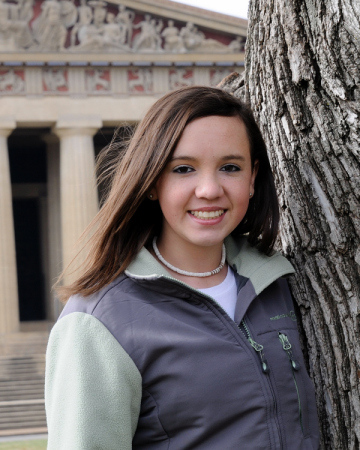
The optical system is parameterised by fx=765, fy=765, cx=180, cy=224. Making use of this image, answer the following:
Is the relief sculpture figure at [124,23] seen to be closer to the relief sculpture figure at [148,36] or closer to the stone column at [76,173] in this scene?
the relief sculpture figure at [148,36]

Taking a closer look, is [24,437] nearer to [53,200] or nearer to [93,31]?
[53,200]

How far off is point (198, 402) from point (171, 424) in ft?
0.30

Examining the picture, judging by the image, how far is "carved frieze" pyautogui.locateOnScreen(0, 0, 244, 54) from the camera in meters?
23.7

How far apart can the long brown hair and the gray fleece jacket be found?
10 cm

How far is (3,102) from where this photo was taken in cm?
2317

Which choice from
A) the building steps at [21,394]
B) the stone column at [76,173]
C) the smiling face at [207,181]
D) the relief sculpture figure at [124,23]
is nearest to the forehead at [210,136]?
the smiling face at [207,181]

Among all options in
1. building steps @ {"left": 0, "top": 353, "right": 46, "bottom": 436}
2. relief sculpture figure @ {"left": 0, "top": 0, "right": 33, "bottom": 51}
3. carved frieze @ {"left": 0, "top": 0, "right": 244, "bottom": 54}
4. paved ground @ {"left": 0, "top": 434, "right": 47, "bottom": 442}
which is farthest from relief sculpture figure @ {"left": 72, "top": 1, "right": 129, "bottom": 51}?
paved ground @ {"left": 0, "top": 434, "right": 47, "bottom": 442}

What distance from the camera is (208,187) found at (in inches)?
84.2

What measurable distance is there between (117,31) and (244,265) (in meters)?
22.8

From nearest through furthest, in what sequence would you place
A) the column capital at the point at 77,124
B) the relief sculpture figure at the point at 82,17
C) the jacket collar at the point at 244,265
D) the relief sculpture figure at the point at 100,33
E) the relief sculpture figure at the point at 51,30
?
the jacket collar at the point at 244,265
the column capital at the point at 77,124
the relief sculpture figure at the point at 51,30
the relief sculpture figure at the point at 100,33
the relief sculpture figure at the point at 82,17

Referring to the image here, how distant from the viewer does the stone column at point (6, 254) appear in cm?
2303

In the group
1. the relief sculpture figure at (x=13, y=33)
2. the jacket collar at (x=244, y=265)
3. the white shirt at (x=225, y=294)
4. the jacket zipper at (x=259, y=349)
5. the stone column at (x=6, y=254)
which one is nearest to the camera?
the jacket zipper at (x=259, y=349)

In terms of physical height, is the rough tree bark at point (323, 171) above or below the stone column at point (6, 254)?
above

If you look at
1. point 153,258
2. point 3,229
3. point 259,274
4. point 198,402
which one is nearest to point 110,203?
point 153,258
